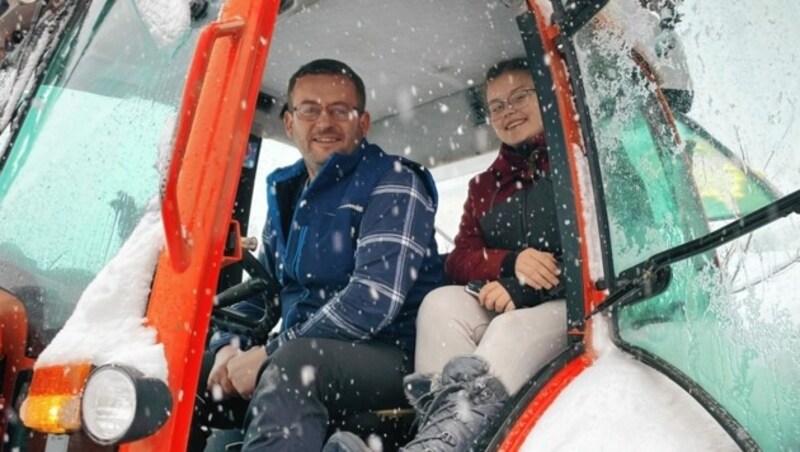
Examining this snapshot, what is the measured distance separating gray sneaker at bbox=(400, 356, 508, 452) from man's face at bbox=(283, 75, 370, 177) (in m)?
0.99

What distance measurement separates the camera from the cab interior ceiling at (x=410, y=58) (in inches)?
108

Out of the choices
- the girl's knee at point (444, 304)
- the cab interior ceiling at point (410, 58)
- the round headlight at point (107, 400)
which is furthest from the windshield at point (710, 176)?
the round headlight at point (107, 400)

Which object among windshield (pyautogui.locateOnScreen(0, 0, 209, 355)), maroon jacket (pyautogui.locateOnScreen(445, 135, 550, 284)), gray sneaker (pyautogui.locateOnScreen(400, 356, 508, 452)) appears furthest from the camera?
maroon jacket (pyautogui.locateOnScreen(445, 135, 550, 284))

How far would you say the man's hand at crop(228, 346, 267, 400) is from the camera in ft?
7.39

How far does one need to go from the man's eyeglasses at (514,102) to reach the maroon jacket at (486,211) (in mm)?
123

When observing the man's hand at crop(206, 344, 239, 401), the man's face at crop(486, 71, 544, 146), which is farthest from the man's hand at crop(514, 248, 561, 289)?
the man's hand at crop(206, 344, 239, 401)

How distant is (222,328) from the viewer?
272 cm

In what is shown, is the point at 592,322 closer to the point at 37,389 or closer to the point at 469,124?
the point at 37,389

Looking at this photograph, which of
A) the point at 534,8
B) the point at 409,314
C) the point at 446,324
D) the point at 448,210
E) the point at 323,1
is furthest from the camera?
the point at 448,210

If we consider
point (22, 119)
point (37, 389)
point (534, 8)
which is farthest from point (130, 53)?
point (534, 8)

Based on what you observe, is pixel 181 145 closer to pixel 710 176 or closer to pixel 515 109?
pixel 710 176

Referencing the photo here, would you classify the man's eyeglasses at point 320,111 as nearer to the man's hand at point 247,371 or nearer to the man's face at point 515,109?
the man's face at point 515,109

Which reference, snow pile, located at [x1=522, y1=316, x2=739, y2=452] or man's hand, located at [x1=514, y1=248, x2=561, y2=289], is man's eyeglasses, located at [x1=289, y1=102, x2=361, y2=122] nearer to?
man's hand, located at [x1=514, y1=248, x2=561, y2=289]

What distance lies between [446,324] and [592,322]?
50 cm
